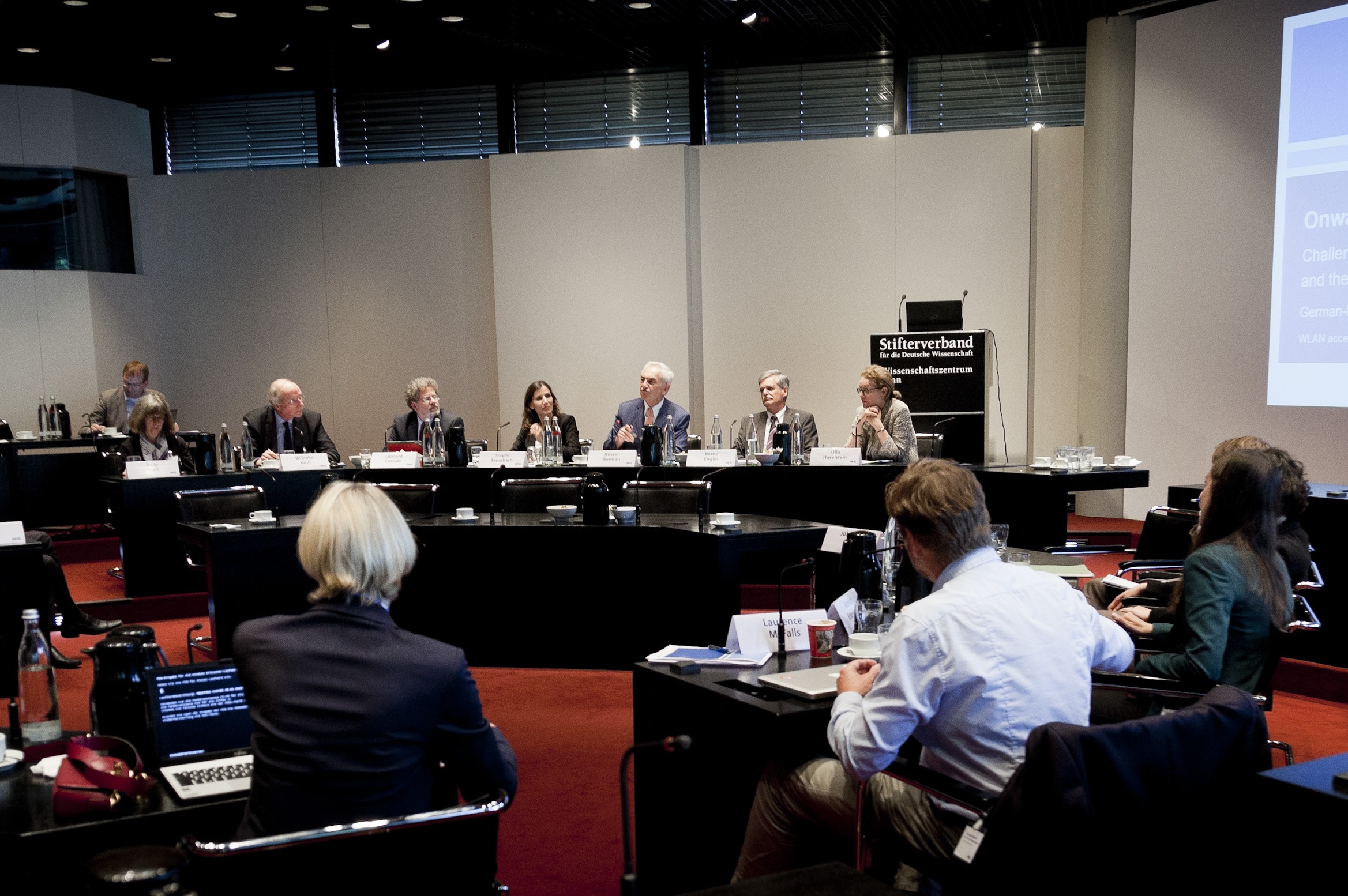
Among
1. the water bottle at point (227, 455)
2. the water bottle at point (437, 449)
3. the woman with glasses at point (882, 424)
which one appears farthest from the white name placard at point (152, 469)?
the woman with glasses at point (882, 424)

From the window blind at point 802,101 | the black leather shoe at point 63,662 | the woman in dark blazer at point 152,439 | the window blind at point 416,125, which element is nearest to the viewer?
the black leather shoe at point 63,662

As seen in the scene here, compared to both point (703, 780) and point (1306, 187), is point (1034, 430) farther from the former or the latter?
point (703, 780)

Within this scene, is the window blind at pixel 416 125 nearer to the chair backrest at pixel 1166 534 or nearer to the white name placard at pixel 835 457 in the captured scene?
the white name placard at pixel 835 457

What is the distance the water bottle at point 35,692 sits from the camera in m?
2.25

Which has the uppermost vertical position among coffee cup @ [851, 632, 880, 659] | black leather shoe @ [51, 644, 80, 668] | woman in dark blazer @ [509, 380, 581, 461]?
woman in dark blazer @ [509, 380, 581, 461]

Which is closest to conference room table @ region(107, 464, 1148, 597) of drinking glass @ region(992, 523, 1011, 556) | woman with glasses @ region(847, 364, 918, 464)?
woman with glasses @ region(847, 364, 918, 464)

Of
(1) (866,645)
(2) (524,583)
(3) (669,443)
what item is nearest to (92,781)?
(1) (866,645)

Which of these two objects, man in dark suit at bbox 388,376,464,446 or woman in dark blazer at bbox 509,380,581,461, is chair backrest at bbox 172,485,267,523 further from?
woman in dark blazer at bbox 509,380,581,461

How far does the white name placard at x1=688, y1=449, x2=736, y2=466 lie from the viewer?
6.03m

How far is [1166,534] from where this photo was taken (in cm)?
448

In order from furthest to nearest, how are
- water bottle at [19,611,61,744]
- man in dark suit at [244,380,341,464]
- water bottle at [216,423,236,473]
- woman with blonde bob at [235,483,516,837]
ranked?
man in dark suit at [244,380,341,464]
water bottle at [216,423,236,473]
water bottle at [19,611,61,744]
woman with blonde bob at [235,483,516,837]

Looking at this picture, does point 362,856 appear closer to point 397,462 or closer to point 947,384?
point 397,462

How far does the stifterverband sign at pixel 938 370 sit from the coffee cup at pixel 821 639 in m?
5.46

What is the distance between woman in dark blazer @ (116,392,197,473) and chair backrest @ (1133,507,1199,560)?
16.8ft
